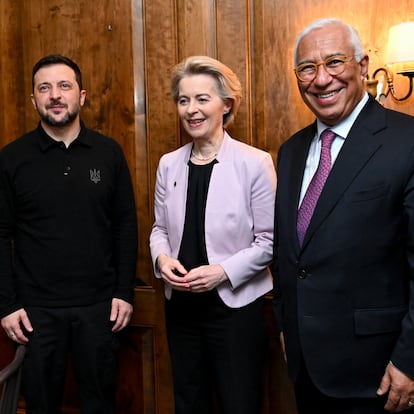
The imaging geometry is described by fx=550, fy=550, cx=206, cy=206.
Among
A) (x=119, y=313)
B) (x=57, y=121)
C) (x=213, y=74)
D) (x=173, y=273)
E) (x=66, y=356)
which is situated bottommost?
(x=66, y=356)

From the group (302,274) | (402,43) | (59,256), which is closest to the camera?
(302,274)

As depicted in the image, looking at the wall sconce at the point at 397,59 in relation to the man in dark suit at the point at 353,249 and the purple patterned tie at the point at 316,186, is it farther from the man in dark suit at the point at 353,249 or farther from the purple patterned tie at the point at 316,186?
the purple patterned tie at the point at 316,186

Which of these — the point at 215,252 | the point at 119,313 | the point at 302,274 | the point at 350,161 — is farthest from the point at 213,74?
the point at 119,313

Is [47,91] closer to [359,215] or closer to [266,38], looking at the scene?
[266,38]

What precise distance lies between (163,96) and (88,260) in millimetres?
823

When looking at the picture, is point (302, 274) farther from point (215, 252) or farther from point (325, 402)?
point (215, 252)

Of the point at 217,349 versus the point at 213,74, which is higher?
the point at 213,74

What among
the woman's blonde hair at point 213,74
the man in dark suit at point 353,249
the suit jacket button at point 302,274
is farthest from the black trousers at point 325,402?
the woman's blonde hair at point 213,74

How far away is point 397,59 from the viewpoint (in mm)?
2041

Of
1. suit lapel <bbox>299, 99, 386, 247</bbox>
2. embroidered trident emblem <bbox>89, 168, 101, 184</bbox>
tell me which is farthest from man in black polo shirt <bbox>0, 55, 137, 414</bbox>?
suit lapel <bbox>299, 99, 386, 247</bbox>

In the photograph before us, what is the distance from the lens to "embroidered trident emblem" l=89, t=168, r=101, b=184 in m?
2.21

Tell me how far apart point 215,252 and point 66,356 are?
2.43ft

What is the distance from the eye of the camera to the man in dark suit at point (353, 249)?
1462 mm

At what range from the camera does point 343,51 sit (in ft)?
5.12
